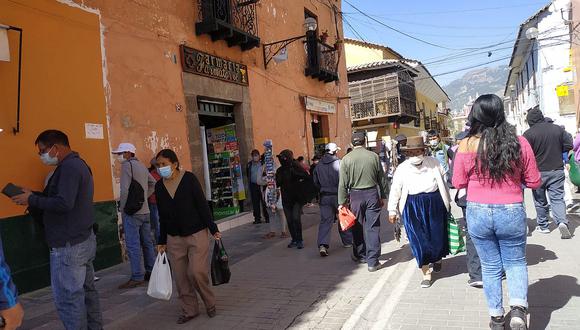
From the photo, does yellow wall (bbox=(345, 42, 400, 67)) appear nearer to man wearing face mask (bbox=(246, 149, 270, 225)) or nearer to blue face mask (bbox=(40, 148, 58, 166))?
man wearing face mask (bbox=(246, 149, 270, 225))

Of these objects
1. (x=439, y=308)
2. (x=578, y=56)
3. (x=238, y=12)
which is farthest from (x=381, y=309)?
(x=578, y=56)

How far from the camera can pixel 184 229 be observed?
14.5ft

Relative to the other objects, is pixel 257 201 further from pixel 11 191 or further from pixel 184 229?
pixel 11 191

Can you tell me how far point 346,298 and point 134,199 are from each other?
2884 mm

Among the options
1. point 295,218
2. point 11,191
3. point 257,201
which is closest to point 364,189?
point 295,218

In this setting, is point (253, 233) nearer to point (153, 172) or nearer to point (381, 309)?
point (153, 172)

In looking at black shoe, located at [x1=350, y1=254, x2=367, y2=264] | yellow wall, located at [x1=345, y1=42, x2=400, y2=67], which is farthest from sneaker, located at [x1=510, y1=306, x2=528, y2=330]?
yellow wall, located at [x1=345, y1=42, x2=400, y2=67]

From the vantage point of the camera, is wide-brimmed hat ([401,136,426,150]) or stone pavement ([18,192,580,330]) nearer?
stone pavement ([18,192,580,330])

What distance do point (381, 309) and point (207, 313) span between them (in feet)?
5.58

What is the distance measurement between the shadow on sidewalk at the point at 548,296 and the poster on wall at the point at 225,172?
24.9 ft

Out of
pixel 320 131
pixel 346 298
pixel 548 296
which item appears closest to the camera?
pixel 548 296

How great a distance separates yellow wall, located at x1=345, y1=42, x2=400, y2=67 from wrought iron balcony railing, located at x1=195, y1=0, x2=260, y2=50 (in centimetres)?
2103

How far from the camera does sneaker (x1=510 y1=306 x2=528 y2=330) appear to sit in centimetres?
329

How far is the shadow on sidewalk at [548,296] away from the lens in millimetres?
3764
